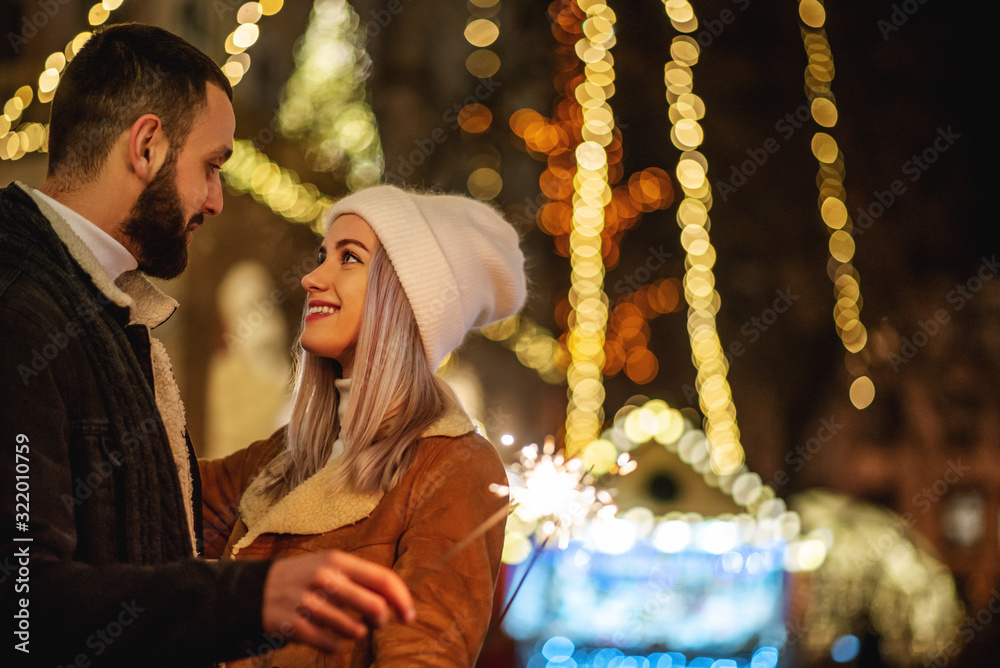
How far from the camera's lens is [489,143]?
9.59 meters

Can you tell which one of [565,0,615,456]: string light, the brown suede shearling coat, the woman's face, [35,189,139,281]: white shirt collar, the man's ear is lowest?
[565,0,615,456]: string light

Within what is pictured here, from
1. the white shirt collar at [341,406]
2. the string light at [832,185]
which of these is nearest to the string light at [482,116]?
the string light at [832,185]

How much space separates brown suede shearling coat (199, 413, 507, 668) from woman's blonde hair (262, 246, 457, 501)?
0.18 ft

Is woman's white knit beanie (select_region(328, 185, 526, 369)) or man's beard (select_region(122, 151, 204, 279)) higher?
man's beard (select_region(122, 151, 204, 279))

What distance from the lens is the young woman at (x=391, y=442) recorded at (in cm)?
214

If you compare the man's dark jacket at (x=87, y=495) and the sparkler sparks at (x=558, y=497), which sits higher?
the man's dark jacket at (x=87, y=495)

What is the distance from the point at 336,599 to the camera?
1311 millimetres

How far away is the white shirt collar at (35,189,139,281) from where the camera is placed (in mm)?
1864

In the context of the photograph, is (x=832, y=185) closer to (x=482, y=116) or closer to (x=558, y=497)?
(x=482, y=116)

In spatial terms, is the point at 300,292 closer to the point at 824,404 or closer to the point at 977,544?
the point at 824,404

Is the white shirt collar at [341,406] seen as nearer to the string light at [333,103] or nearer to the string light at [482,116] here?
the string light at [333,103]

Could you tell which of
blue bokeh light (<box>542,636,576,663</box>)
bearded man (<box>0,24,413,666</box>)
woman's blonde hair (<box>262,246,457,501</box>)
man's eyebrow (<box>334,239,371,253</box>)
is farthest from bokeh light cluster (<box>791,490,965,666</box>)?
bearded man (<box>0,24,413,666</box>)

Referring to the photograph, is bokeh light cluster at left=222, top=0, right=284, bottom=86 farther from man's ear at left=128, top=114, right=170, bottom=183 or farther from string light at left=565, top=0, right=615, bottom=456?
man's ear at left=128, top=114, right=170, bottom=183

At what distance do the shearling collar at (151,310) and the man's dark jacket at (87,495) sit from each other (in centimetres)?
2
